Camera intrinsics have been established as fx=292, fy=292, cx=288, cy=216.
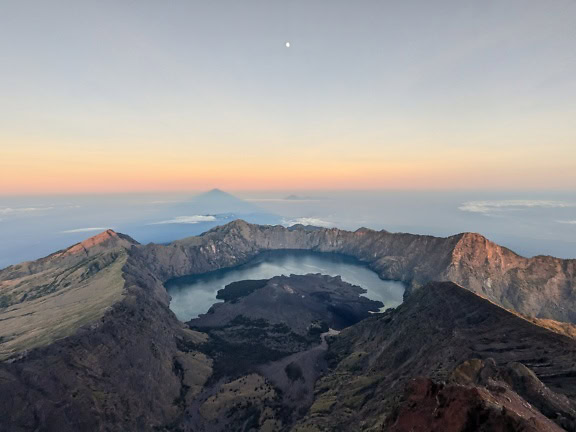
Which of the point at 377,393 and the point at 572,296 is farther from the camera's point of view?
the point at 572,296

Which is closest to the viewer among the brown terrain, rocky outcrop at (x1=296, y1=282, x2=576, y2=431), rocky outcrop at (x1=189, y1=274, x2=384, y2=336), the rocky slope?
rocky outcrop at (x1=296, y1=282, x2=576, y2=431)

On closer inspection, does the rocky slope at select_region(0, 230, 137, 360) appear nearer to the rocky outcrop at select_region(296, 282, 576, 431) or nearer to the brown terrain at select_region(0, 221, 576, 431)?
the brown terrain at select_region(0, 221, 576, 431)

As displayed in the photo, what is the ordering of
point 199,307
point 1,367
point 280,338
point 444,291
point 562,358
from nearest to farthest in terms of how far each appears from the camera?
point 562,358, point 1,367, point 444,291, point 280,338, point 199,307

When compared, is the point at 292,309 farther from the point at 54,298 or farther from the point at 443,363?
the point at 54,298

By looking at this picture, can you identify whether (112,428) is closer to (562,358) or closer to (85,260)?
(562,358)

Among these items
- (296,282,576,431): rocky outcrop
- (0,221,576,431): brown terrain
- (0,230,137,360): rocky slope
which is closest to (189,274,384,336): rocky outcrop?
(0,221,576,431): brown terrain

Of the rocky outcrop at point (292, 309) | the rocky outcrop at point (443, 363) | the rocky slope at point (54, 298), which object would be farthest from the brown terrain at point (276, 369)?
the rocky outcrop at point (292, 309)

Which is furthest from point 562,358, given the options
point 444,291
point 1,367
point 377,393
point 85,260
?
point 85,260

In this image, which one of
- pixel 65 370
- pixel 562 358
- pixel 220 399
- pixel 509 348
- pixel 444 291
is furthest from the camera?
pixel 444 291
